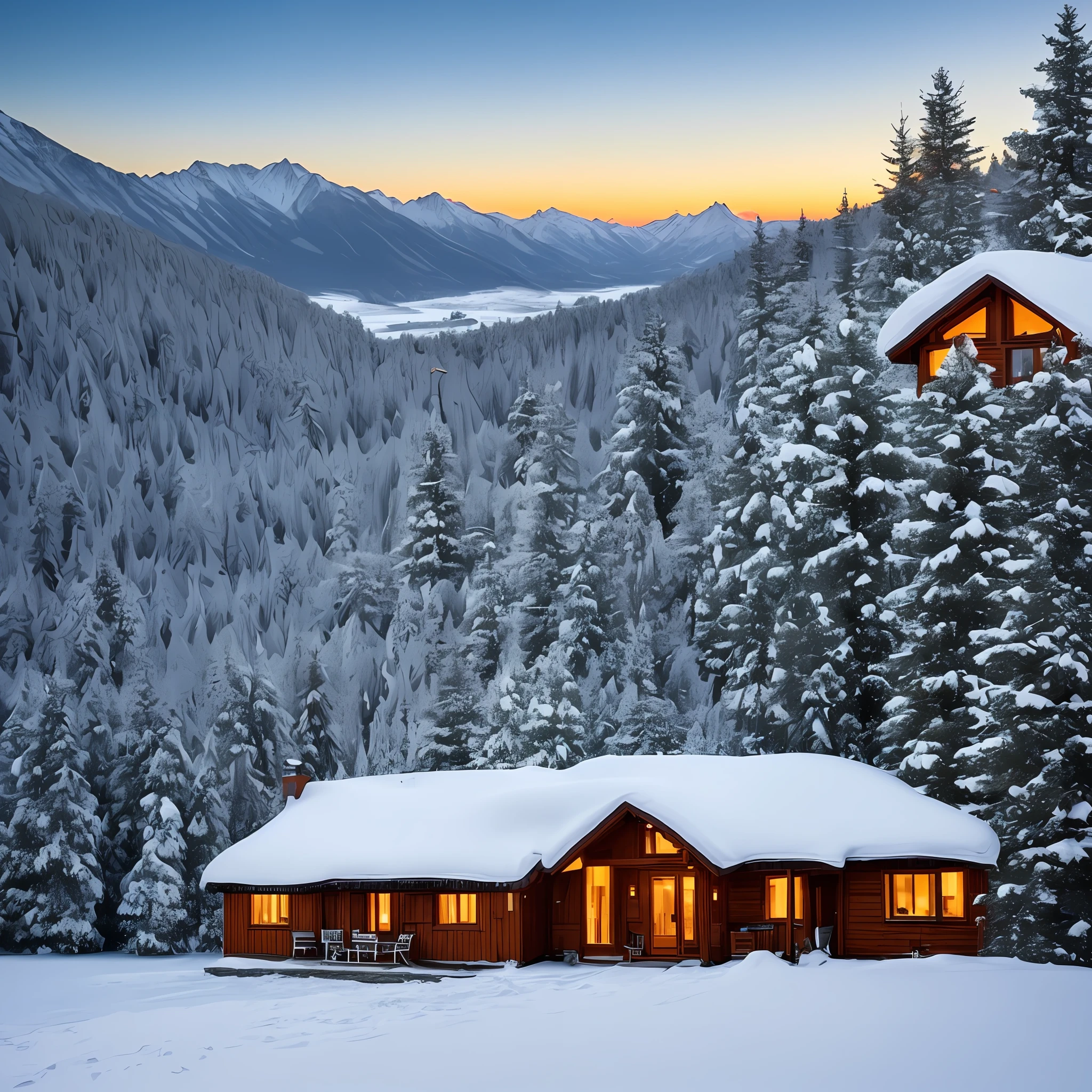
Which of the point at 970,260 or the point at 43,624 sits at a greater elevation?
the point at 970,260

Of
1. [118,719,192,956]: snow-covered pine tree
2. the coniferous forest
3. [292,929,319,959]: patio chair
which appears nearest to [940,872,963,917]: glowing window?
the coniferous forest

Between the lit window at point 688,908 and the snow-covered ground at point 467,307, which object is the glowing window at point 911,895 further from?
the snow-covered ground at point 467,307

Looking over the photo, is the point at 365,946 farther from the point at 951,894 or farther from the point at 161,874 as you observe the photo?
the point at 161,874

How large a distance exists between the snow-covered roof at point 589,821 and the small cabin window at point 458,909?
1.05m

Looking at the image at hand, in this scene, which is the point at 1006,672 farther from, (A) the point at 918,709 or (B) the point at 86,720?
(B) the point at 86,720

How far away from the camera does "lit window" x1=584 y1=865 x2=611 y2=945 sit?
32.8 meters

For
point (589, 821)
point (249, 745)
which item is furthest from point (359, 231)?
point (589, 821)

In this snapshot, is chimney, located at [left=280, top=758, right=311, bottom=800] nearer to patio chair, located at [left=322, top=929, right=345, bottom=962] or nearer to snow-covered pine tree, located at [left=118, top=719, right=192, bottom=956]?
patio chair, located at [left=322, top=929, right=345, bottom=962]

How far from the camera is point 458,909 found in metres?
32.6

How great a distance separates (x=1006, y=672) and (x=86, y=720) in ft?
141

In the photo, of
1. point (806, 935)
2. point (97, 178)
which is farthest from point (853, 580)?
point (97, 178)

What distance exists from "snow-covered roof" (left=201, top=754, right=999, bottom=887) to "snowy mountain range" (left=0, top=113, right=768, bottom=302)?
215 ft

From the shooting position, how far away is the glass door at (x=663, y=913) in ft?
105

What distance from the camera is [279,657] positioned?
70438 mm
